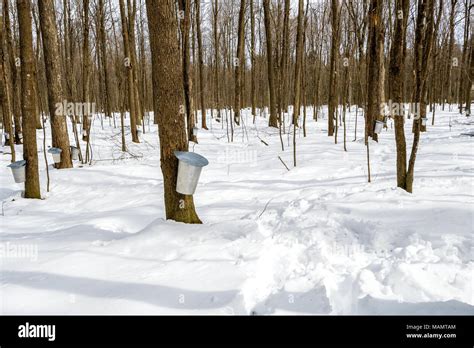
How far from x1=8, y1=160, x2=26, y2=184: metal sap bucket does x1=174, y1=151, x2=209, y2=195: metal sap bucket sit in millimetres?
3910

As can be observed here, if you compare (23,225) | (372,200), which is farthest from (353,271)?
(23,225)

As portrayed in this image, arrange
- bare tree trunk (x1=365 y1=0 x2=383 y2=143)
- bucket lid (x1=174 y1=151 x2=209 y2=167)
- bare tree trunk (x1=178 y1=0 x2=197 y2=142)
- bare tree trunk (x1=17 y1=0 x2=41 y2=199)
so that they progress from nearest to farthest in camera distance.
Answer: bucket lid (x1=174 y1=151 x2=209 y2=167), bare tree trunk (x1=17 y1=0 x2=41 y2=199), bare tree trunk (x1=365 y1=0 x2=383 y2=143), bare tree trunk (x1=178 y1=0 x2=197 y2=142)

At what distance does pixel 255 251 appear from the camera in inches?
123

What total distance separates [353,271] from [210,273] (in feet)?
4.07

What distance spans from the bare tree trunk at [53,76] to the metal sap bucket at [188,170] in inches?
228

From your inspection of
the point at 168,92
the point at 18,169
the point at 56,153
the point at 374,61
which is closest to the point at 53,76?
the point at 56,153

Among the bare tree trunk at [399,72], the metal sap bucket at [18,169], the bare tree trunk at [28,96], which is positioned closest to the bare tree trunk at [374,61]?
the bare tree trunk at [399,72]

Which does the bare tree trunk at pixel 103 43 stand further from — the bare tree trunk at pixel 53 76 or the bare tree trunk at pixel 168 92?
the bare tree trunk at pixel 168 92

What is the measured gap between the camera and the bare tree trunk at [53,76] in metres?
7.62

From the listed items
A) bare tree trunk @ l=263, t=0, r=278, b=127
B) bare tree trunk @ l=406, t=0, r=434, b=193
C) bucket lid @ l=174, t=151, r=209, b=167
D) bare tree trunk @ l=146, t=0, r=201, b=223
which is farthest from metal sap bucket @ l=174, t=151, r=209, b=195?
bare tree trunk @ l=263, t=0, r=278, b=127

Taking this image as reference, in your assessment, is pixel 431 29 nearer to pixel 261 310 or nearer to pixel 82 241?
pixel 261 310

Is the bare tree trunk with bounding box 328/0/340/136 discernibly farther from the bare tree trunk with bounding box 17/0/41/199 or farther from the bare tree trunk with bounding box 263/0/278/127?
the bare tree trunk with bounding box 17/0/41/199

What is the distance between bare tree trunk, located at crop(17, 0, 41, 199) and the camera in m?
5.43

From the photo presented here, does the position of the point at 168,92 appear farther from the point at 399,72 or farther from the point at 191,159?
the point at 399,72
